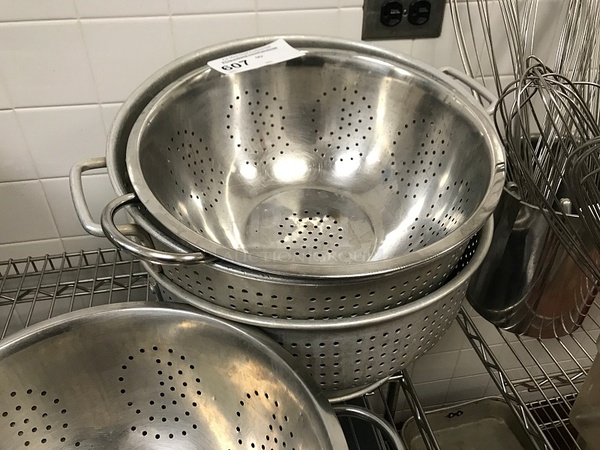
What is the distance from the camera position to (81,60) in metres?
0.62

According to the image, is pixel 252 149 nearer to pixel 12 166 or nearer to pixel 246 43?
pixel 246 43

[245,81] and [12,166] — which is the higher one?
[245,81]

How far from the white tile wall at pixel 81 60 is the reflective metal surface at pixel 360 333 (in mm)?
284

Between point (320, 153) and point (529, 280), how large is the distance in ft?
0.99

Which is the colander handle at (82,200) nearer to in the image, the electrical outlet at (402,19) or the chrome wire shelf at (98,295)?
the chrome wire shelf at (98,295)

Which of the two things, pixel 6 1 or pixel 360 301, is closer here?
pixel 360 301

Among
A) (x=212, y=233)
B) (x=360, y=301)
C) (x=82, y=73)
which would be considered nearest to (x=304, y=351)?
(x=360, y=301)

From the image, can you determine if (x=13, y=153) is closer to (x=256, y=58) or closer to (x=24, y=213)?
(x=24, y=213)

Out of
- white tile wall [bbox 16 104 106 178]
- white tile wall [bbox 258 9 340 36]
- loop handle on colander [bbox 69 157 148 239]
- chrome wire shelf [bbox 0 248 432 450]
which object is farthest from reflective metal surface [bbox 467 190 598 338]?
white tile wall [bbox 16 104 106 178]

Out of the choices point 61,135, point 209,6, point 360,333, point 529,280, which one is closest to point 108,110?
point 61,135

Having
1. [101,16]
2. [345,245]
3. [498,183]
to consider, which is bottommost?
[345,245]

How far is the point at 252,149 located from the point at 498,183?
0.31m

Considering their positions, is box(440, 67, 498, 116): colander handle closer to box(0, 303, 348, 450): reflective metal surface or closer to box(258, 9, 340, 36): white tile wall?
box(258, 9, 340, 36): white tile wall

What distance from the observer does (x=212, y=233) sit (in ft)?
1.91
